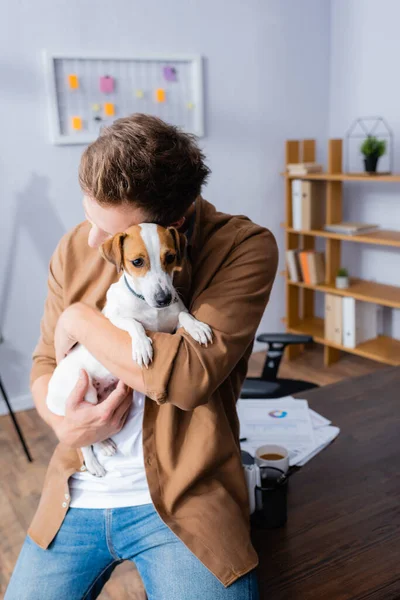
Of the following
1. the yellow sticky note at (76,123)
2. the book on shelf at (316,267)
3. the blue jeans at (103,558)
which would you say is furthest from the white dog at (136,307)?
the book on shelf at (316,267)

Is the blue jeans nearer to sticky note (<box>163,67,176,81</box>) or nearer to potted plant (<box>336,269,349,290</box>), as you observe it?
potted plant (<box>336,269,349,290</box>)

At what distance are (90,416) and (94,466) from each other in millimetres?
117

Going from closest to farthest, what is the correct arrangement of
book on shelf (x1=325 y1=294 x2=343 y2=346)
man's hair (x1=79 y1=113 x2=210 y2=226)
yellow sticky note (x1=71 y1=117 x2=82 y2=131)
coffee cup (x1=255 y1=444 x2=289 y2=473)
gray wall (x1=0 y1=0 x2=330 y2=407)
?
man's hair (x1=79 y1=113 x2=210 y2=226) → coffee cup (x1=255 y1=444 x2=289 y2=473) → gray wall (x1=0 y1=0 x2=330 y2=407) → yellow sticky note (x1=71 y1=117 x2=82 y2=131) → book on shelf (x1=325 y1=294 x2=343 y2=346)

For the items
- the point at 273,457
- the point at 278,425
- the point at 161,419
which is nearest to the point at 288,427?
the point at 278,425

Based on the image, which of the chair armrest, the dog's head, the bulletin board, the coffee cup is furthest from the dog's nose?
the bulletin board

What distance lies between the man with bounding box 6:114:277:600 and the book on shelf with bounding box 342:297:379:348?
2594mm

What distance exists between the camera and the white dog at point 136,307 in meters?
1.07

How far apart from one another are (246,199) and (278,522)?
3.10 metres

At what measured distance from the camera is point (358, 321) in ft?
12.4

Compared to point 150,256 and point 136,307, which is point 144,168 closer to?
point 150,256

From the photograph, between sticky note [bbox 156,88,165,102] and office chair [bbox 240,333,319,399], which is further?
sticky note [bbox 156,88,165,102]

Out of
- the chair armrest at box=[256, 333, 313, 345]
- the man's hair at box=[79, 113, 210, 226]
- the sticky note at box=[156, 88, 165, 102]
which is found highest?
the sticky note at box=[156, 88, 165, 102]

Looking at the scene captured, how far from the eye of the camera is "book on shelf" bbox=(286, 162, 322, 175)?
3.81m

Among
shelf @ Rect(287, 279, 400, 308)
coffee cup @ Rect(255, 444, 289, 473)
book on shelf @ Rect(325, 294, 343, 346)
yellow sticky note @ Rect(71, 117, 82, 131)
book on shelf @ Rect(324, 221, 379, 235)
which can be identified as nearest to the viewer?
coffee cup @ Rect(255, 444, 289, 473)
